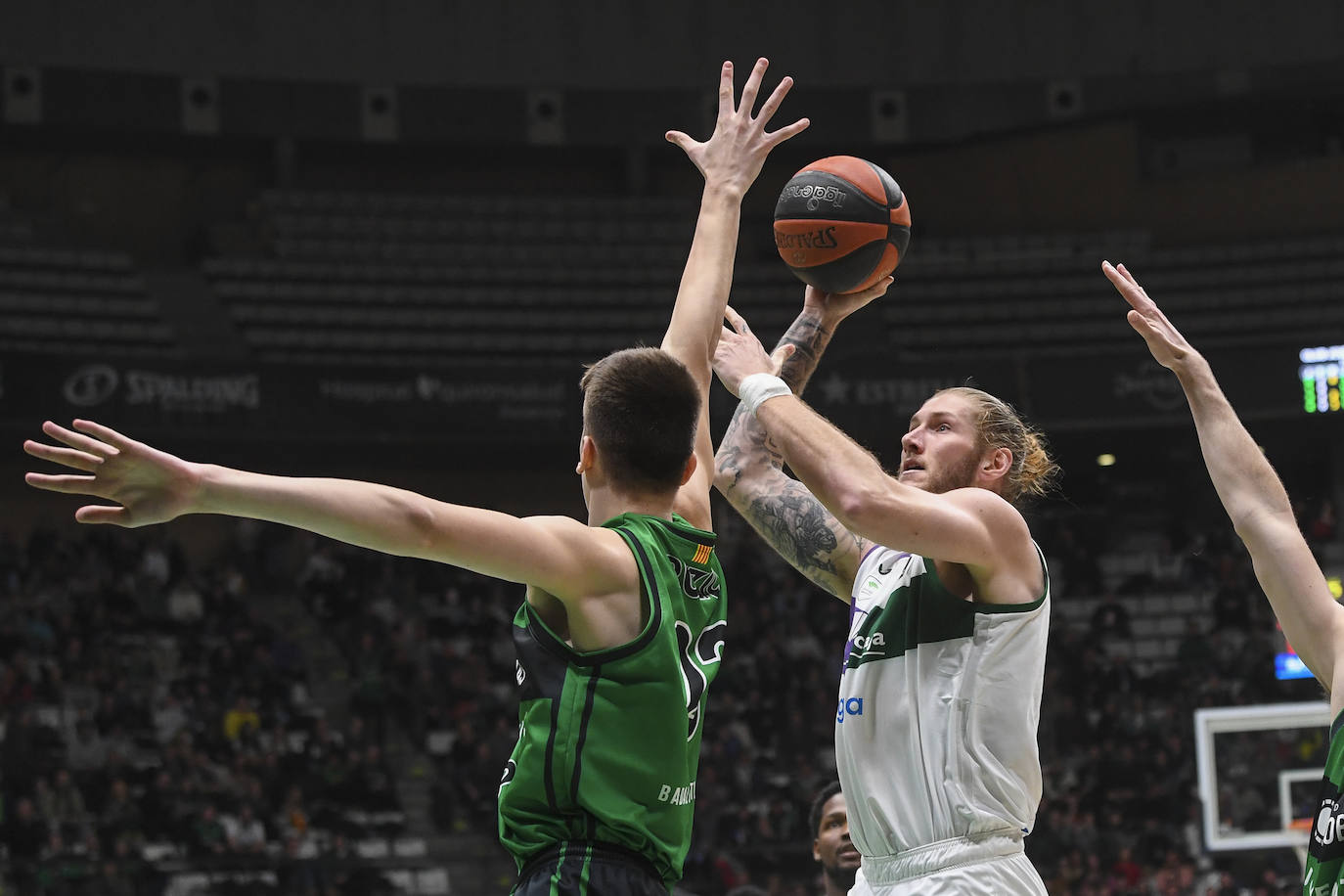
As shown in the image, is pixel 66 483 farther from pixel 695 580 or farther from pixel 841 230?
pixel 841 230

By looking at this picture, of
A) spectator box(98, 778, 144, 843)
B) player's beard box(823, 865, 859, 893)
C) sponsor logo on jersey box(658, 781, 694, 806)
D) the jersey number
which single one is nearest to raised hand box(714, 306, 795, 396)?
the jersey number

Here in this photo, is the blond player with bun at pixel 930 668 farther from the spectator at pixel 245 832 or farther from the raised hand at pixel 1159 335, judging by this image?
the spectator at pixel 245 832

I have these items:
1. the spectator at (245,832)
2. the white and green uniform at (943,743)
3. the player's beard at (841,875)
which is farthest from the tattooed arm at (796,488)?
the spectator at (245,832)

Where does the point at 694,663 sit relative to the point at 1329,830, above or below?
above

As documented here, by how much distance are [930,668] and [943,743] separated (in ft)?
0.55

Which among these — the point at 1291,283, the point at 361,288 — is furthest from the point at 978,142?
the point at 361,288

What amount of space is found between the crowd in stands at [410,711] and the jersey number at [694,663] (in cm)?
1053

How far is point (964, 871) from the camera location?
3381mm

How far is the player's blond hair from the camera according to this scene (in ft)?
12.6

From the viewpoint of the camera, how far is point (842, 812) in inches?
192

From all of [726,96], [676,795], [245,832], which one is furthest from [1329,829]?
[245,832]

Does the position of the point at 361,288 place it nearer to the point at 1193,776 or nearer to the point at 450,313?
the point at 450,313

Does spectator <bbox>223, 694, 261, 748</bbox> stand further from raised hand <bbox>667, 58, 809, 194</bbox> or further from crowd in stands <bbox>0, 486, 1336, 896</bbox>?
raised hand <bbox>667, 58, 809, 194</bbox>

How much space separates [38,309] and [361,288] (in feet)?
12.9
